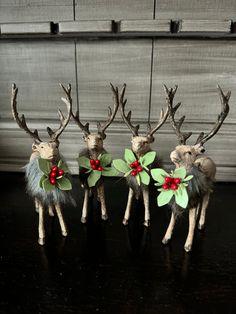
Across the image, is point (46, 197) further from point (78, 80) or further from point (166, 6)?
point (166, 6)

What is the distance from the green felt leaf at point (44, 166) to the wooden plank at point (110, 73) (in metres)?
0.47

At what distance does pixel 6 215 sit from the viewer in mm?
1047

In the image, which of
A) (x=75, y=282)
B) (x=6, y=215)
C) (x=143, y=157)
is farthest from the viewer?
(x=6, y=215)

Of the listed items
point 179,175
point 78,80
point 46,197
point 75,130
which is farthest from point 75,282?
point 78,80

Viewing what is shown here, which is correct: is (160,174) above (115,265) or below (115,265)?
above

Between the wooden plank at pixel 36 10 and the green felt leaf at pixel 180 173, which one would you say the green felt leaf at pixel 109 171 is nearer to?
the green felt leaf at pixel 180 173

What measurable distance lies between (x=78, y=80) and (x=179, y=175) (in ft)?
2.04

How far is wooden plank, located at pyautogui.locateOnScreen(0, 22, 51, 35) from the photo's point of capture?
3.60 feet

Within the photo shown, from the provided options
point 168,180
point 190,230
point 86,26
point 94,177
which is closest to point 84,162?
point 94,177

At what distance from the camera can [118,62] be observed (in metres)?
1.16

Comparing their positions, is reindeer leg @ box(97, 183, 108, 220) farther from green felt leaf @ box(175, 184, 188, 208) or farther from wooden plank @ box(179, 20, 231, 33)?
wooden plank @ box(179, 20, 231, 33)

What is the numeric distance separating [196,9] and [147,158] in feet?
1.87

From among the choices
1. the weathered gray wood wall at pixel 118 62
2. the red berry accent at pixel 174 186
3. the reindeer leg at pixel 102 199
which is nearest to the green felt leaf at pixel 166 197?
the red berry accent at pixel 174 186

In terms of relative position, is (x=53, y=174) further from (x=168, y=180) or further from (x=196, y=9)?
(x=196, y=9)
